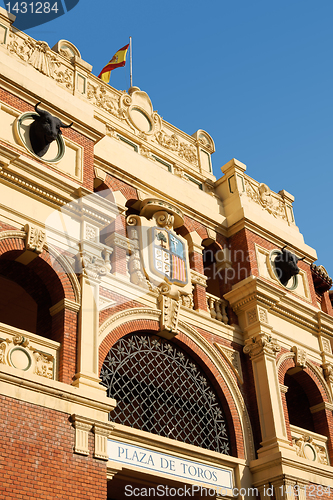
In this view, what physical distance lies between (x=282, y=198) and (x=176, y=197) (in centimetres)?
555

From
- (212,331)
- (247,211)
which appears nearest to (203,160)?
(247,211)

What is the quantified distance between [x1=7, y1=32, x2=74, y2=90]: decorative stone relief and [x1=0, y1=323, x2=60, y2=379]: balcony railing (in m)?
7.81

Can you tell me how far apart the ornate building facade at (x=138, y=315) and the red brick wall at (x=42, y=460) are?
25mm

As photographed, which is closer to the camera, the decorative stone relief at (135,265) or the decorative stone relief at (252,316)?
the decorative stone relief at (135,265)

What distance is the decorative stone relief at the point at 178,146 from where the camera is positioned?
20094mm

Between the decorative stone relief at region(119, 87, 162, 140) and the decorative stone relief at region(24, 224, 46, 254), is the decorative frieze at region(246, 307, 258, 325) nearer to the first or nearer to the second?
the decorative stone relief at region(119, 87, 162, 140)

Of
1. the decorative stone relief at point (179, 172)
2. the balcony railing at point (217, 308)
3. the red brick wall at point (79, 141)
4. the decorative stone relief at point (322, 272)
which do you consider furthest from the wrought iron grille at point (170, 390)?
the decorative stone relief at point (322, 272)

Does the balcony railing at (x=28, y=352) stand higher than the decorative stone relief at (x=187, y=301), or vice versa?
the decorative stone relief at (x=187, y=301)

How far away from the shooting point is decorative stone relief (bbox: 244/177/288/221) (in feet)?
69.6

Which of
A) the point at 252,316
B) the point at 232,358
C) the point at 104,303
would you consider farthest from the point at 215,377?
the point at 104,303

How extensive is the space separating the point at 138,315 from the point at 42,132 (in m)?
4.65

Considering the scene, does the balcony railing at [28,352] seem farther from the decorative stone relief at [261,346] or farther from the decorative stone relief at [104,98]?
the decorative stone relief at [104,98]

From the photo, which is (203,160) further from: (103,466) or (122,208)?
(103,466)

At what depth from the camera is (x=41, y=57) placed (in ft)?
55.7
